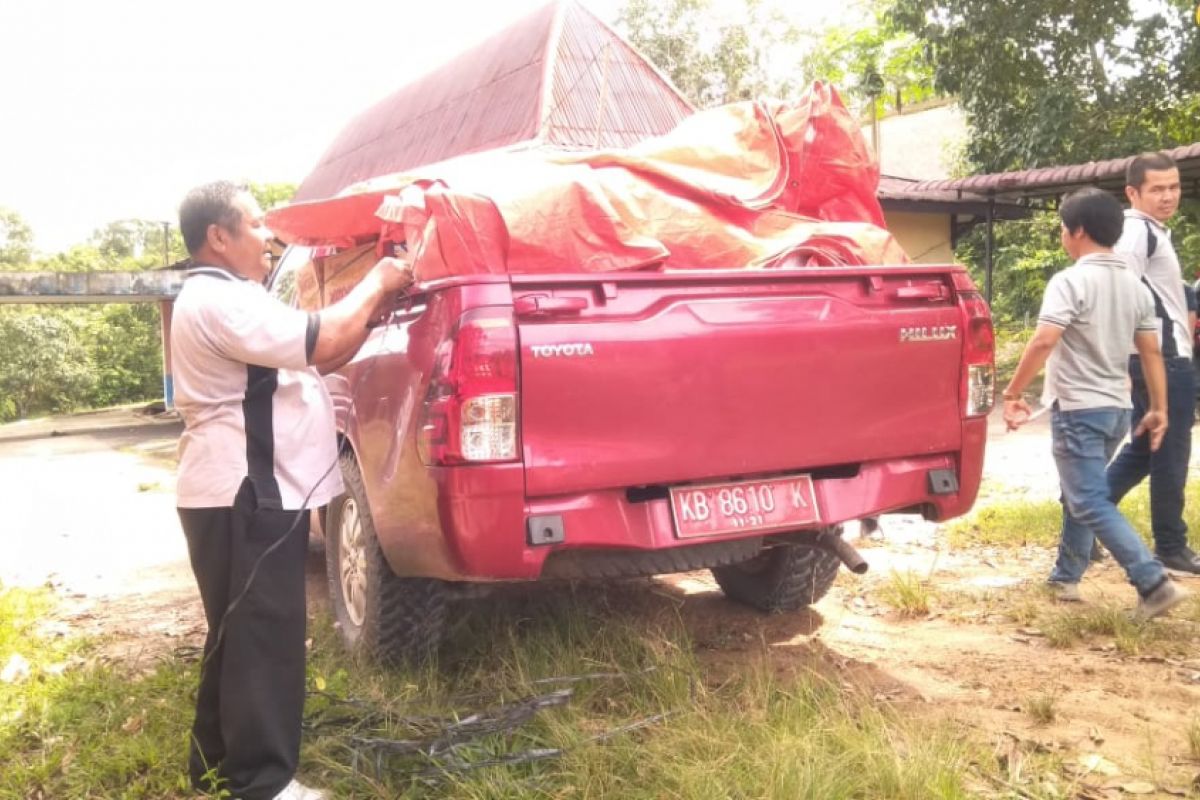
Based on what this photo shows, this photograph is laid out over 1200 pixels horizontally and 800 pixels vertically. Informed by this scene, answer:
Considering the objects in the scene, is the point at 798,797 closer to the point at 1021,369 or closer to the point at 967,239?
the point at 1021,369

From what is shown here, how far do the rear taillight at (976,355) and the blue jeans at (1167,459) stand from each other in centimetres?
133

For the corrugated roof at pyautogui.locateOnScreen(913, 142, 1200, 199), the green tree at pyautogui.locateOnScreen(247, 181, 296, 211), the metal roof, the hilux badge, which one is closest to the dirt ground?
the hilux badge

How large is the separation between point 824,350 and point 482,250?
1.12 m

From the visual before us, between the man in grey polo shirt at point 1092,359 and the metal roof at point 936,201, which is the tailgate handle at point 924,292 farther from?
the metal roof at point 936,201

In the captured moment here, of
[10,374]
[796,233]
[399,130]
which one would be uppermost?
[399,130]

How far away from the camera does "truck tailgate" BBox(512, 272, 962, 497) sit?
2.86 m

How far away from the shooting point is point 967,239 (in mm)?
20125

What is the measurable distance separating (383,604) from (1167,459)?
344 centimetres

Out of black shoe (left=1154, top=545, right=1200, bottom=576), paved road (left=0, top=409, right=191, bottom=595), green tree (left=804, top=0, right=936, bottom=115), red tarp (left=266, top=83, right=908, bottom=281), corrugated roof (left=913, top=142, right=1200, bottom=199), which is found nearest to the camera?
red tarp (left=266, top=83, right=908, bottom=281)

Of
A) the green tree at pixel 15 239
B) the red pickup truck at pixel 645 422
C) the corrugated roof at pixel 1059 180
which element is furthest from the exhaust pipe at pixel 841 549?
the green tree at pixel 15 239

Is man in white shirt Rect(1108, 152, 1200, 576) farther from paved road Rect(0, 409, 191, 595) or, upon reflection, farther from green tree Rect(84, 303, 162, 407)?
green tree Rect(84, 303, 162, 407)

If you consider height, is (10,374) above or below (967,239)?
below

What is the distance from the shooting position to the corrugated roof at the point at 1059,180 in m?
11.4

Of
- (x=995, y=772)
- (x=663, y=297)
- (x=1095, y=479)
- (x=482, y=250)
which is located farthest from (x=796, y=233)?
(x=995, y=772)
